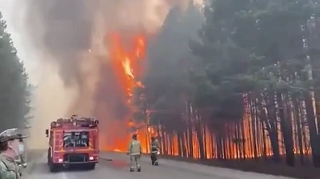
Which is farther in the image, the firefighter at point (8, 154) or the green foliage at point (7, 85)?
the green foliage at point (7, 85)

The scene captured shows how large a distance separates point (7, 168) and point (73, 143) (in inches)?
781

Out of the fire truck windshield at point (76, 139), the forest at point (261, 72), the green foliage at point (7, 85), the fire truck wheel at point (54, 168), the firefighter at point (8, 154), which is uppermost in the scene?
the green foliage at point (7, 85)

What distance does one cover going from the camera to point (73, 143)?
2383cm

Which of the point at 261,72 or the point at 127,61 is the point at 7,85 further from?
the point at 261,72

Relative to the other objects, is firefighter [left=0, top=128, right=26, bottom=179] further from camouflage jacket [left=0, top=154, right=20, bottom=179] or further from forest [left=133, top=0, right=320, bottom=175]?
forest [left=133, top=0, right=320, bottom=175]

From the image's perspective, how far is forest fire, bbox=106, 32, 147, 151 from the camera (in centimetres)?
6185

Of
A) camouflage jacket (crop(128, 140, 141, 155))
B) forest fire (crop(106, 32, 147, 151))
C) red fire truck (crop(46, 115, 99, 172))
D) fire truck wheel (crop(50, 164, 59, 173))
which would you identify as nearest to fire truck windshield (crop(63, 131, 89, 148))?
red fire truck (crop(46, 115, 99, 172))

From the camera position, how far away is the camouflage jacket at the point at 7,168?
4.22 m

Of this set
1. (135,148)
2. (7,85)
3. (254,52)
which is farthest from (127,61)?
(135,148)

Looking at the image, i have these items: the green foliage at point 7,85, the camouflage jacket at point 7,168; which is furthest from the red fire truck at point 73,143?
the green foliage at point 7,85

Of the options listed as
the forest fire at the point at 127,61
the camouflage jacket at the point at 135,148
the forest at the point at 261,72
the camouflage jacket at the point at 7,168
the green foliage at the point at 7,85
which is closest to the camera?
the camouflage jacket at the point at 7,168

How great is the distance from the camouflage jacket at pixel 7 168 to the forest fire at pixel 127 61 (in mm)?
55337

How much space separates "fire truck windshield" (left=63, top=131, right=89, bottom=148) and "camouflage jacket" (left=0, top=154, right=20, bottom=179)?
777 inches

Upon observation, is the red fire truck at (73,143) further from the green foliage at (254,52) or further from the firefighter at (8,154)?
the firefighter at (8,154)
